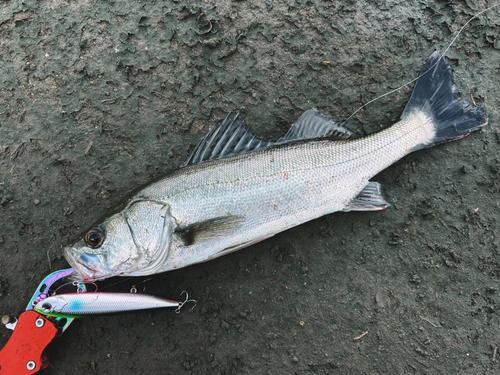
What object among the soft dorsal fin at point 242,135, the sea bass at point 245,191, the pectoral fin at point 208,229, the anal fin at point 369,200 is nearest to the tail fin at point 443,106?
the sea bass at point 245,191

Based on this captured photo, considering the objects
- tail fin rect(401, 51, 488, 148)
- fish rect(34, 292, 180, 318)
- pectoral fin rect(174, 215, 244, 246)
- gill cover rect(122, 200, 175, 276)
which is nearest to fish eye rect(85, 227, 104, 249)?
gill cover rect(122, 200, 175, 276)

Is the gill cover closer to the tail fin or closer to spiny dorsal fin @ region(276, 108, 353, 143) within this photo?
spiny dorsal fin @ region(276, 108, 353, 143)

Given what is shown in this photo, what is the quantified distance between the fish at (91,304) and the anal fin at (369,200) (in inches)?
71.0

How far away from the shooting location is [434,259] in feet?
10.1

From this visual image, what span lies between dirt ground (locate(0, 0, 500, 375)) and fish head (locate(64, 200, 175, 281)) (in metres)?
0.46

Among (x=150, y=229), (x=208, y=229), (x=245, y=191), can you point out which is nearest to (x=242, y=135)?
(x=245, y=191)

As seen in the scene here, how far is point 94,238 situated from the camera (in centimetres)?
267

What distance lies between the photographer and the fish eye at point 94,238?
2664 mm

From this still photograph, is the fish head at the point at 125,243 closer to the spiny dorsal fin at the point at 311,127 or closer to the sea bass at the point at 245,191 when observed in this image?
the sea bass at the point at 245,191

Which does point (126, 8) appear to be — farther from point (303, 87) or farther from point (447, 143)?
point (447, 143)

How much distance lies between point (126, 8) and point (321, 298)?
3.18 metres

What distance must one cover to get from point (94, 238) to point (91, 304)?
579mm

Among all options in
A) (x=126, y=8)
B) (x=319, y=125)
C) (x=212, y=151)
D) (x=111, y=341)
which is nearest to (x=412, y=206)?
(x=319, y=125)

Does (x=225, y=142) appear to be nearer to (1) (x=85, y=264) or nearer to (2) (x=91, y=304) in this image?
(1) (x=85, y=264)
